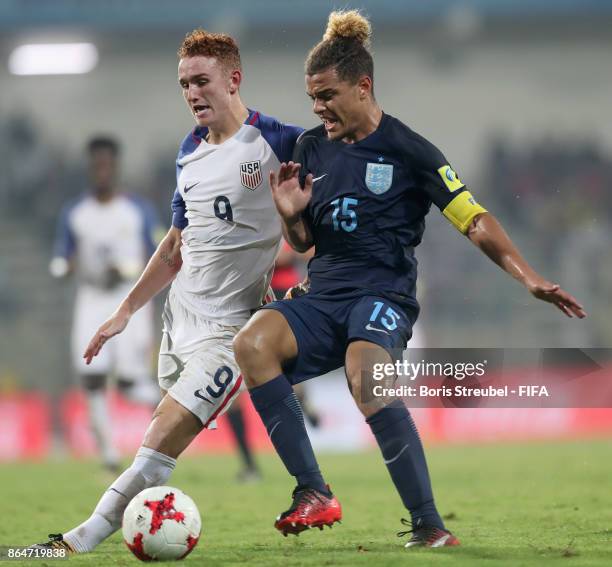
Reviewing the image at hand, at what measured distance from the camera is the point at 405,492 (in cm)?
425

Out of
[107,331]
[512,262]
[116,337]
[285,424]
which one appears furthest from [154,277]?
[116,337]

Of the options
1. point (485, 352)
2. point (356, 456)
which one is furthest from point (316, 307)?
point (356, 456)

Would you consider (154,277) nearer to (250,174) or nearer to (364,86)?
(250,174)

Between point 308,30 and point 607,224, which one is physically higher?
point 308,30

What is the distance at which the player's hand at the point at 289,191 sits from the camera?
443 cm

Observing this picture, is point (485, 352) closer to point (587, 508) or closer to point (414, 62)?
point (587, 508)

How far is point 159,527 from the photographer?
4195 millimetres

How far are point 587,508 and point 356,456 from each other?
591cm

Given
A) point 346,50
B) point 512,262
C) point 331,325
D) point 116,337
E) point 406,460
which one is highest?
point 116,337

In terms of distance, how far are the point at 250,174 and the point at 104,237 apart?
19.8ft

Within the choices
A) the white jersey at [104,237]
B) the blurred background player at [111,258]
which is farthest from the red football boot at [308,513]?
the white jersey at [104,237]

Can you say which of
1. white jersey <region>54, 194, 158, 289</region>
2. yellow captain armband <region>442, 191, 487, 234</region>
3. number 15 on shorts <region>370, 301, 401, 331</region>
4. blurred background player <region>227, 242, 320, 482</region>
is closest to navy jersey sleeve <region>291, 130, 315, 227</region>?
number 15 on shorts <region>370, 301, 401, 331</region>

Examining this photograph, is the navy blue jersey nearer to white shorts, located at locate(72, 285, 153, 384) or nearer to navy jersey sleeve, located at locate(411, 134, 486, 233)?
navy jersey sleeve, located at locate(411, 134, 486, 233)

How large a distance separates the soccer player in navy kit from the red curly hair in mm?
440
